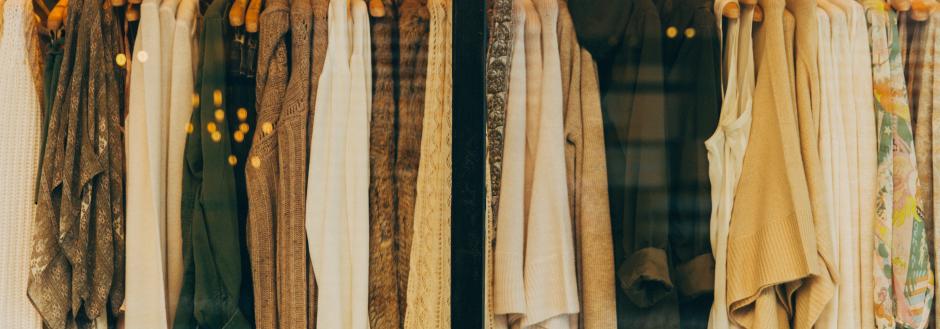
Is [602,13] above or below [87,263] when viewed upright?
above

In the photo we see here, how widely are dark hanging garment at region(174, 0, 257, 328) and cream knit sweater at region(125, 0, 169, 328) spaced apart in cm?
4

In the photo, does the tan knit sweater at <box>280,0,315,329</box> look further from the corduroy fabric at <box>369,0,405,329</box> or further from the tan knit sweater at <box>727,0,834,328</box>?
the tan knit sweater at <box>727,0,834,328</box>

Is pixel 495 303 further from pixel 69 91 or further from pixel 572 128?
pixel 69 91

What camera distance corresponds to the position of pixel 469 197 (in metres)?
1.19

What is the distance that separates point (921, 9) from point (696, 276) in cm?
58

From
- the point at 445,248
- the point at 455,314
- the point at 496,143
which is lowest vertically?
the point at 455,314

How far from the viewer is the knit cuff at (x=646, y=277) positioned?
1150 millimetres

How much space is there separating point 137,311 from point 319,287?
0.28 metres

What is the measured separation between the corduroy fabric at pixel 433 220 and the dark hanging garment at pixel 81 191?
458mm

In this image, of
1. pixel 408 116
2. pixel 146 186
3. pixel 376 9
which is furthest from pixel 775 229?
pixel 146 186

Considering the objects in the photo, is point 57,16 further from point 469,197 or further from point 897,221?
point 897,221

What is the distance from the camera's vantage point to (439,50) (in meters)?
1.22

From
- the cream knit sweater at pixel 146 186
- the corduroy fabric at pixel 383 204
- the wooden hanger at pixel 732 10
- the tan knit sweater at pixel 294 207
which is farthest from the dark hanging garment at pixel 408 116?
the wooden hanger at pixel 732 10

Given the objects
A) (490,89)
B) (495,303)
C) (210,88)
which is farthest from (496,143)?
(210,88)
